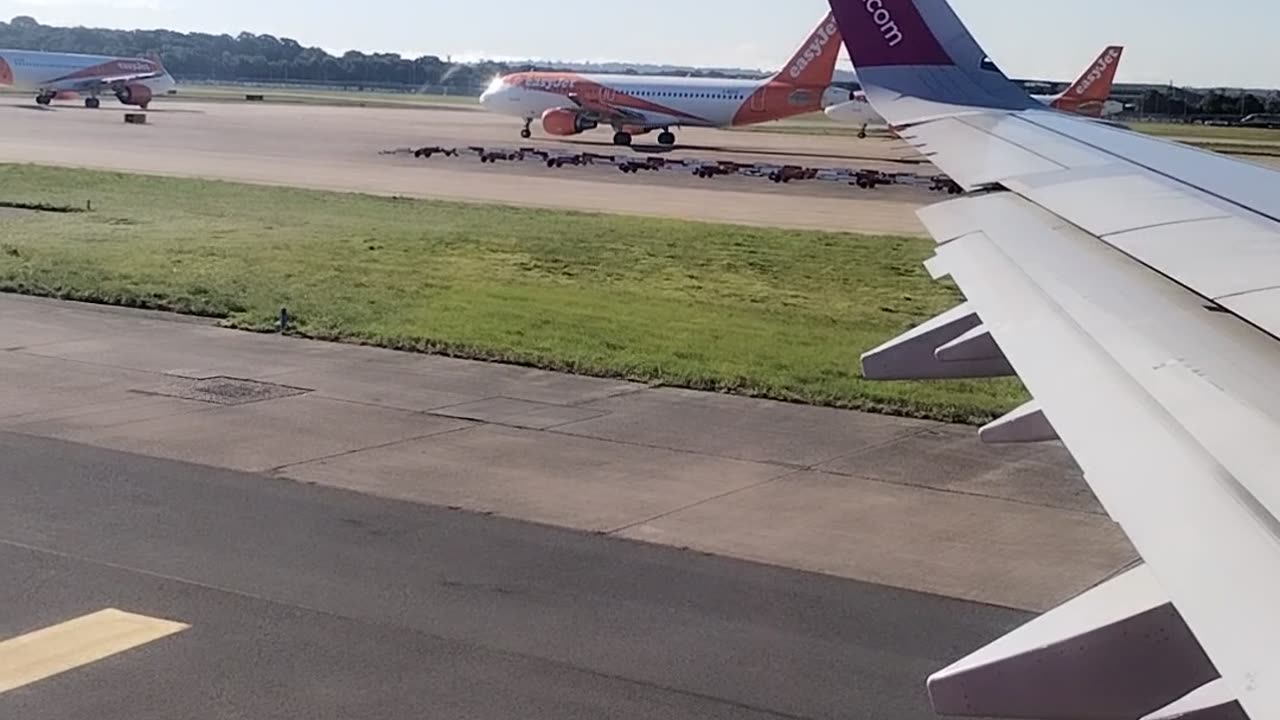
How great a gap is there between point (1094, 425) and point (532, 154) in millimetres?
44460

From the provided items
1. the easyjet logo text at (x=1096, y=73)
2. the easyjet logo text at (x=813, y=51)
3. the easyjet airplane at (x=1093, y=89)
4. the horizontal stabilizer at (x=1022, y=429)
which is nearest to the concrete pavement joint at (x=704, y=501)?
the horizontal stabilizer at (x=1022, y=429)

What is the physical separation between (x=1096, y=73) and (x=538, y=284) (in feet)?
A: 106

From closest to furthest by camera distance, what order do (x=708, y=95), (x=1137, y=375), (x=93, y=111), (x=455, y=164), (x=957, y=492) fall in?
1. (x=1137, y=375)
2. (x=957, y=492)
3. (x=455, y=164)
4. (x=708, y=95)
5. (x=93, y=111)

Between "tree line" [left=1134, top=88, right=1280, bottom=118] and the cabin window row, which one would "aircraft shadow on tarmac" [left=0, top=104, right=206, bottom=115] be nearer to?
the cabin window row

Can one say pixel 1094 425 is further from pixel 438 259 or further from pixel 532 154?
pixel 532 154

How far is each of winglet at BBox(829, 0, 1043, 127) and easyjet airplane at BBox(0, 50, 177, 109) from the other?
79.9 metres

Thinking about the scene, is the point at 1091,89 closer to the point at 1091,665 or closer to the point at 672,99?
the point at 672,99

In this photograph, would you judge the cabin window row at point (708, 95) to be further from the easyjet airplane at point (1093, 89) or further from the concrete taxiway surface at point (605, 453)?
the concrete taxiway surface at point (605, 453)

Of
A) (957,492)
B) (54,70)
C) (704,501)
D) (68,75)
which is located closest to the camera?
(704,501)

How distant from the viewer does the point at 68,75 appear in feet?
278

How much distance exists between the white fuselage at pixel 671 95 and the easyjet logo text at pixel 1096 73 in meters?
11.8

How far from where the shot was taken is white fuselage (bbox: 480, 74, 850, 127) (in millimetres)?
57125

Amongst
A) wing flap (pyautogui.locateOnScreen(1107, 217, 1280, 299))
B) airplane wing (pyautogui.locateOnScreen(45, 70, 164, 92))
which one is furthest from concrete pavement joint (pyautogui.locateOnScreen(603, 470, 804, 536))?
airplane wing (pyautogui.locateOnScreen(45, 70, 164, 92))

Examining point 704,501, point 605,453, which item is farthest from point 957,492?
point 605,453
